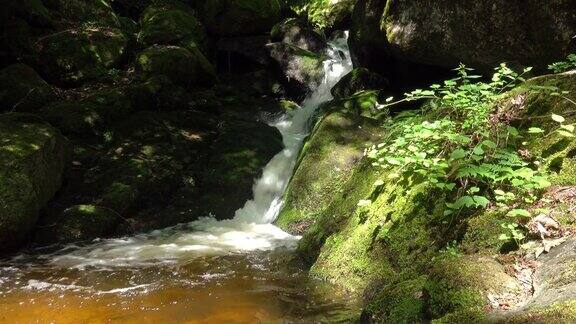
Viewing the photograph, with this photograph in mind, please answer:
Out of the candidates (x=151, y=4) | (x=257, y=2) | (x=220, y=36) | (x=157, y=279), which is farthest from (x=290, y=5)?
(x=157, y=279)

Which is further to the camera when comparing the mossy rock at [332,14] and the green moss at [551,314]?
the mossy rock at [332,14]

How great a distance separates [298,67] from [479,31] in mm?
7114

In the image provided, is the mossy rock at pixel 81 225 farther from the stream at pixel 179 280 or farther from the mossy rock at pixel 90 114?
the mossy rock at pixel 90 114

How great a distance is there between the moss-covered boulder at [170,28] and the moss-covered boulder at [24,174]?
6.93 meters

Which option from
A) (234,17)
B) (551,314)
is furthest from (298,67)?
(551,314)

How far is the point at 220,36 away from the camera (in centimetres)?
1647

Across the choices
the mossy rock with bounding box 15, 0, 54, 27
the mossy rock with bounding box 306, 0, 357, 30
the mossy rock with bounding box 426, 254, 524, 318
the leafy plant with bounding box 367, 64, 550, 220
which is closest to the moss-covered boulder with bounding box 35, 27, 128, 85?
the mossy rock with bounding box 15, 0, 54, 27

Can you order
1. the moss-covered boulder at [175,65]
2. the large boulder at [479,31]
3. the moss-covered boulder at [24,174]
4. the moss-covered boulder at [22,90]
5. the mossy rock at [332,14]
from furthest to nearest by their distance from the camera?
1. the mossy rock at [332,14]
2. the moss-covered boulder at [175,65]
3. the moss-covered boulder at [22,90]
4. the moss-covered boulder at [24,174]
5. the large boulder at [479,31]

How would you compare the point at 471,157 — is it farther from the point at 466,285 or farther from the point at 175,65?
the point at 175,65

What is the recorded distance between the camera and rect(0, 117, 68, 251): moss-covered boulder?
23.0 ft

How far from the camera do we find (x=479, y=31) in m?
7.52

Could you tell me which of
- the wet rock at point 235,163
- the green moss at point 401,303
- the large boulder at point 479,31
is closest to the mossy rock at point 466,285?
the green moss at point 401,303

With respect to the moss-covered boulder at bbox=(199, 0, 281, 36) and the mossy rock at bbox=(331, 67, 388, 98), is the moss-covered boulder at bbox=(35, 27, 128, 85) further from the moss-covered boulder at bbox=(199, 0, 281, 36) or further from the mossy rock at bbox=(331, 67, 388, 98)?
the mossy rock at bbox=(331, 67, 388, 98)

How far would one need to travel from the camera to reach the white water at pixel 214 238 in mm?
6715
